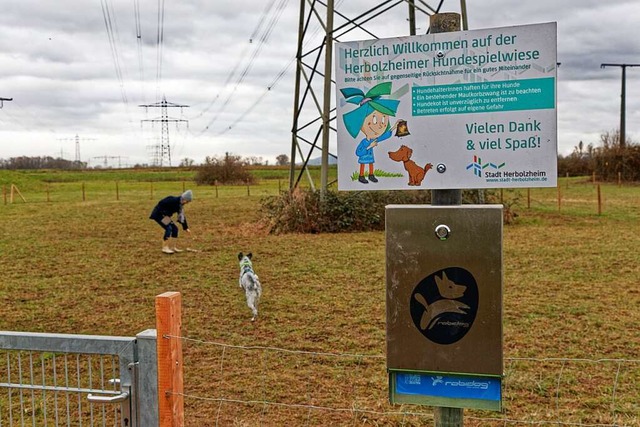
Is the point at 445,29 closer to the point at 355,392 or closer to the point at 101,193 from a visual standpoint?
the point at 355,392

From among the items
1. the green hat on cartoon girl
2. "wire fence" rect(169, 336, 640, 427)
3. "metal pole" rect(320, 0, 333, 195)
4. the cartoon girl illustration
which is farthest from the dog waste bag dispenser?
"metal pole" rect(320, 0, 333, 195)

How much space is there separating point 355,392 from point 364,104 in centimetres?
278

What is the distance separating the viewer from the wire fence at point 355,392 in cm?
423

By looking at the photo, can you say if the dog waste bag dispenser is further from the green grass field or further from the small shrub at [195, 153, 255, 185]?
the small shrub at [195, 153, 255, 185]

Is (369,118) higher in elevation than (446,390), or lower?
higher

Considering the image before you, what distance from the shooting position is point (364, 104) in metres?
2.61

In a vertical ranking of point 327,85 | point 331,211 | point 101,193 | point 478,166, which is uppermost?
point 327,85

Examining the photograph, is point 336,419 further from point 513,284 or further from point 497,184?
point 513,284

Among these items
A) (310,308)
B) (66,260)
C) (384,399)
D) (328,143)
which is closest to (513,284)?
(310,308)

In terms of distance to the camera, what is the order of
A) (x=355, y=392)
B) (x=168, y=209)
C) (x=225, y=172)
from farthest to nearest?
(x=225, y=172), (x=168, y=209), (x=355, y=392)

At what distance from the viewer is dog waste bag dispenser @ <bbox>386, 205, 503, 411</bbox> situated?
2480 millimetres

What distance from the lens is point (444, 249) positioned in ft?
8.26

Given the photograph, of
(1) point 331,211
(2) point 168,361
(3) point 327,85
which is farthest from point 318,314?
(1) point 331,211

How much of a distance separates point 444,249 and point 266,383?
2.91 m
